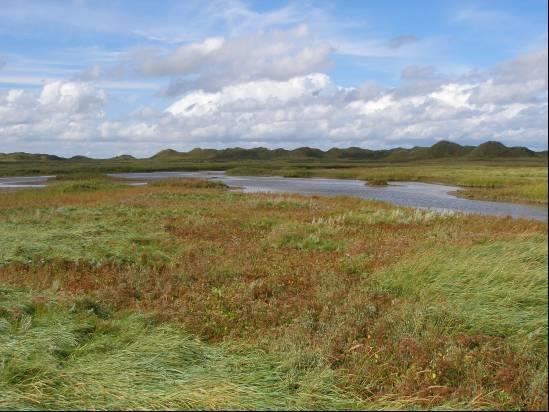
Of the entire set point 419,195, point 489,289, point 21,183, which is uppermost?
point 21,183

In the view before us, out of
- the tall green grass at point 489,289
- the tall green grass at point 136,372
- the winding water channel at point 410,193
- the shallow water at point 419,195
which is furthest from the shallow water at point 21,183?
the tall green grass at point 489,289

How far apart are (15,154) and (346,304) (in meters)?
186

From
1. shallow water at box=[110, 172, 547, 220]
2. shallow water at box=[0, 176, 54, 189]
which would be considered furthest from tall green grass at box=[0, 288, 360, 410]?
shallow water at box=[0, 176, 54, 189]

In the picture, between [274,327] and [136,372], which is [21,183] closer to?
→ [274,327]

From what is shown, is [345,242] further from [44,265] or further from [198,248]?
[44,265]

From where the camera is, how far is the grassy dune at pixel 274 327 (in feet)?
20.2

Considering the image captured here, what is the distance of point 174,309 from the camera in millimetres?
10648

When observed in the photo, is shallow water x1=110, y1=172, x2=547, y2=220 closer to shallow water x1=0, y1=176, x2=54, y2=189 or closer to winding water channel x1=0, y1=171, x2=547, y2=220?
winding water channel x1=0, y1=171, x2=547, y2=220

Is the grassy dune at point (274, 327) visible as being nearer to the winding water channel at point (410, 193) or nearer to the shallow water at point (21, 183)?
the winding water channel at point (410, 193)

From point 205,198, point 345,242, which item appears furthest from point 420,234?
point 205,198

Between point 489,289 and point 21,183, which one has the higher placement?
point 21,183

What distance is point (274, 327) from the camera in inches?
371

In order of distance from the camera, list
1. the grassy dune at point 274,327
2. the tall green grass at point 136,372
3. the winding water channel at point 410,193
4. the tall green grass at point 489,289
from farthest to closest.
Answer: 1. the winding water channel at point 410,193
2. the tall green grass at point 489,289
3. the grassy dune at point 274,327
4. the tall green grass at point 136,372

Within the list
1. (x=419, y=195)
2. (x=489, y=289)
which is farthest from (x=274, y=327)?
(x=419, y=195)
